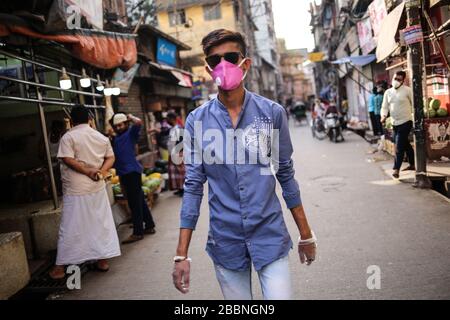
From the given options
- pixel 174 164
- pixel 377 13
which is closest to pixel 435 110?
pixel 377 13

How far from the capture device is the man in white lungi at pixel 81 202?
15.7 feet

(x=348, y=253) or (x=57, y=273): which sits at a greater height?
(x=57, y=273)

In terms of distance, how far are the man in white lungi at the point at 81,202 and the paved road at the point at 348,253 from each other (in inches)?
12.7

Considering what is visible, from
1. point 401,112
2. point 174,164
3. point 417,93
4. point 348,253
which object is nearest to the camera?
point 348,253

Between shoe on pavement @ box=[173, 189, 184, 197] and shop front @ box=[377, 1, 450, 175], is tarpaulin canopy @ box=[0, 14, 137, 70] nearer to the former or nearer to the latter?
shoe on pavement @ box=[173, 189, 184, 197]

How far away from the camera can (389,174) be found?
888 cm

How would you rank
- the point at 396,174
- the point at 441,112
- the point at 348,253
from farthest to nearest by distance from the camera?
the point at 441,112, the point at 396,174, the point at 348,253

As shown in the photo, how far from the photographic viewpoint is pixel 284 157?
91.4 inches

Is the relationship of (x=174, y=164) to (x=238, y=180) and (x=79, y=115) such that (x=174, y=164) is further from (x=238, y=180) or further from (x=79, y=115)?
(x=238, y=180)

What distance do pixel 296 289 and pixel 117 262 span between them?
2483mm

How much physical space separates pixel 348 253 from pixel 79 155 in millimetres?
3271

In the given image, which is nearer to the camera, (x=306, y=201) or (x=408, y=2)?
(x=408, y=2)

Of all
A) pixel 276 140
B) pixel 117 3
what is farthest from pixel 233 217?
pixel 117 3
